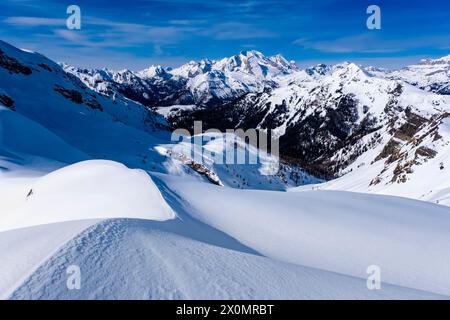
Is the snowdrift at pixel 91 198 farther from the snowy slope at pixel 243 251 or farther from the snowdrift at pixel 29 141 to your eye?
the snowdrift at pixel 29 141

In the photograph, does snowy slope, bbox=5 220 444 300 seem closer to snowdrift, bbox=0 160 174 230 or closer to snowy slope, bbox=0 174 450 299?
snowy slope, bbox=0 174 450 299

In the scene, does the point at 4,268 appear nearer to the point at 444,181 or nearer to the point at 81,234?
the point at 81,234

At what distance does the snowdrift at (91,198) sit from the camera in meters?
17.3

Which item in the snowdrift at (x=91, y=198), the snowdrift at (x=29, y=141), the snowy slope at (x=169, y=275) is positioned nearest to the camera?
the snowy slope at (x=169, y=275)

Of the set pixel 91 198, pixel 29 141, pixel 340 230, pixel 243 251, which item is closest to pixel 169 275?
pixel 243 251

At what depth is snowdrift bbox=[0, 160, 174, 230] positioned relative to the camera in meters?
17.3

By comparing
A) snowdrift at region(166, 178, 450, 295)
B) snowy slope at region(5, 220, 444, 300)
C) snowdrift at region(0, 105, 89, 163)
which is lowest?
snowdrift at region(166, 178, 450, 295)

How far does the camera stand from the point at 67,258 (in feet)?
28.5

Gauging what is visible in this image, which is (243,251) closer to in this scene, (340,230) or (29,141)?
(340,230)

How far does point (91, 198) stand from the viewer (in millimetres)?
20438

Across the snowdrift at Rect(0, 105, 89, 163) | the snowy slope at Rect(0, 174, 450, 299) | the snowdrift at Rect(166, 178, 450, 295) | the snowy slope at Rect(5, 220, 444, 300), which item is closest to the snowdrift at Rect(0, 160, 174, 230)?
the snowy slope at Rect(0, 174, 450, 299)

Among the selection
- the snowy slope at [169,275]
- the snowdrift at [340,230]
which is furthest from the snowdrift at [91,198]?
the snowy slope at [169,275]

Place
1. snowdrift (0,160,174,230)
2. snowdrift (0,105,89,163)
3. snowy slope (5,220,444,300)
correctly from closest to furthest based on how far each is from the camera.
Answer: snowy slope (5,220,444,300) < snowdrift (0,160,174,230) < snowdrift (0,105,89,163)

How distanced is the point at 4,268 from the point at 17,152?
54.6 meters
